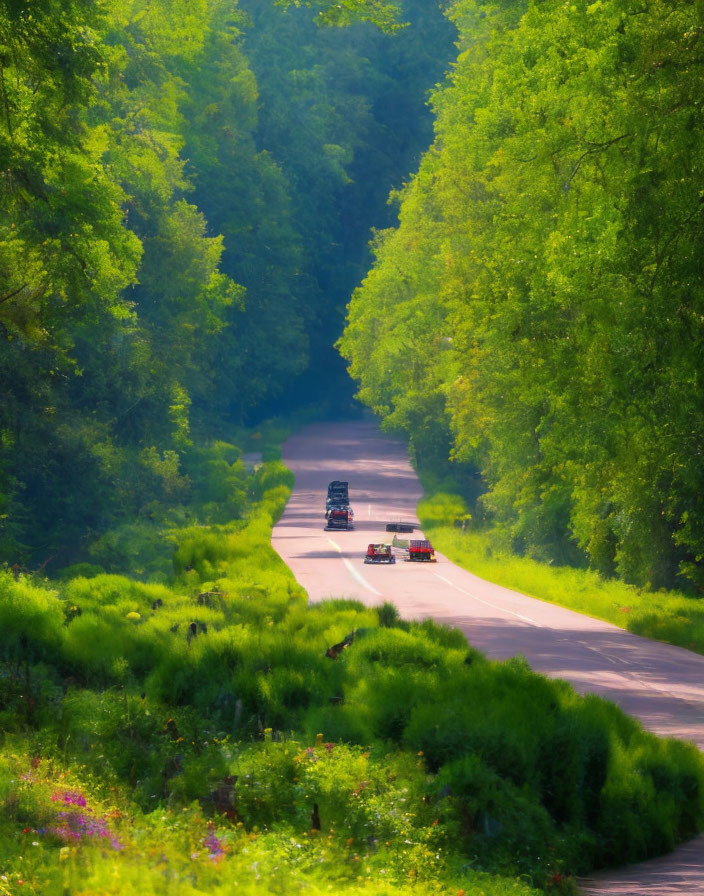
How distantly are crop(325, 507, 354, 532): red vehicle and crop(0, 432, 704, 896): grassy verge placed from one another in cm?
3800

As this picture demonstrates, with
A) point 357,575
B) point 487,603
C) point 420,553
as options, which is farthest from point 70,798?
point 420,553

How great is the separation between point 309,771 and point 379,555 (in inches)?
1274

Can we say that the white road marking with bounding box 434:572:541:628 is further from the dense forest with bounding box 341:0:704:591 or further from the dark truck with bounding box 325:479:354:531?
the dark truck with bounding box 325:479:354:531

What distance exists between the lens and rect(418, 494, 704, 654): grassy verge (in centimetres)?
2666

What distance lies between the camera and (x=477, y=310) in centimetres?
3048

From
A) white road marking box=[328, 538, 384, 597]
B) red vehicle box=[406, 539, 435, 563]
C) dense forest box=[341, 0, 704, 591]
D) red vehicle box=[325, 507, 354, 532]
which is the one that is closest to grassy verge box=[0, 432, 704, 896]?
dense forest box=[341, 0, 704, 591]

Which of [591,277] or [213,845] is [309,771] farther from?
[591,277]

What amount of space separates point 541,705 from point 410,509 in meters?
50.8

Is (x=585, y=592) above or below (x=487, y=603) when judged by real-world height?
above

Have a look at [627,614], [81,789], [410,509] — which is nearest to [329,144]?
[410,509]

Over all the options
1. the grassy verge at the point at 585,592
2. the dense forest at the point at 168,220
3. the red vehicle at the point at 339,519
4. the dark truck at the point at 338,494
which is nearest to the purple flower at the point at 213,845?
the dense forest at the point at 168,220

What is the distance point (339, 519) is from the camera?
56.4 metres

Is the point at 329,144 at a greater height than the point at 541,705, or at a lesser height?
greater

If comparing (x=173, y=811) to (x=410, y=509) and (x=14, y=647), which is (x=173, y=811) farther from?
(x=410, y=509)
